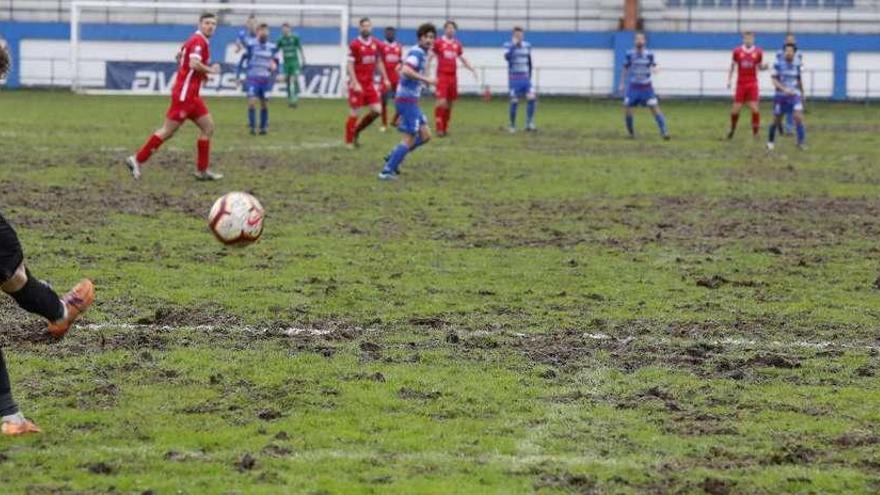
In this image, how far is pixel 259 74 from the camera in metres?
30.9

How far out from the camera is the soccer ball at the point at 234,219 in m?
11.5

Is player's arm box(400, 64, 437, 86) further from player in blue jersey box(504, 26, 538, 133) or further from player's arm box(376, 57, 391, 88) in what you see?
player in blue jersey box(504, 26, 538, 133)

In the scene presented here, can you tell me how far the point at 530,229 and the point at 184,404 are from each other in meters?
8.26

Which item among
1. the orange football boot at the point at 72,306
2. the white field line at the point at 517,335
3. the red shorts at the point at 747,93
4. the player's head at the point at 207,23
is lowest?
the white field line at the point at 517,335

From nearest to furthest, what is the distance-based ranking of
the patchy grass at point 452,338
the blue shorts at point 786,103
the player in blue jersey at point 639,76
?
1. the patchy grass at point 452,338
2. the blue shorts at point 786,103
3. the player in blue jersey at point 639,76

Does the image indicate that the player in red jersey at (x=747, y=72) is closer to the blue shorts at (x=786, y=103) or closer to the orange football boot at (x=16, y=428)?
the blue shorts at (x=786, y=103)

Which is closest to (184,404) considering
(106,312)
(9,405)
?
(9,405)

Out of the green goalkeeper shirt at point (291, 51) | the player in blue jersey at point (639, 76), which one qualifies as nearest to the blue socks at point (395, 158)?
the player in blue jersey at point (639, 76)

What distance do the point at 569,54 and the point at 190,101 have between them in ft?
96.2

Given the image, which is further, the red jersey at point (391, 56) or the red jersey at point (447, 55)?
the red jersey at point (447, 55)

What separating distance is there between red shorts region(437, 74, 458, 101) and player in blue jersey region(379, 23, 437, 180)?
887 centimetres

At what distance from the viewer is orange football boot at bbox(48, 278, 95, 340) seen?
8.00m

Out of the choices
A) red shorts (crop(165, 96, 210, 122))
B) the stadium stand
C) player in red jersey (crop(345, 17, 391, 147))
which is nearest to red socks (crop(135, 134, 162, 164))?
red shorts (crop(165, 96, 210, 122))

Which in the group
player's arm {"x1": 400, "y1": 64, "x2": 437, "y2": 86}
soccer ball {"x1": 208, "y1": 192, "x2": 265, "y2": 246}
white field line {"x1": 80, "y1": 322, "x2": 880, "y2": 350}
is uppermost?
player's arm {"x1": 400, "y1": 64, "x2": 437, "y2": 86}
